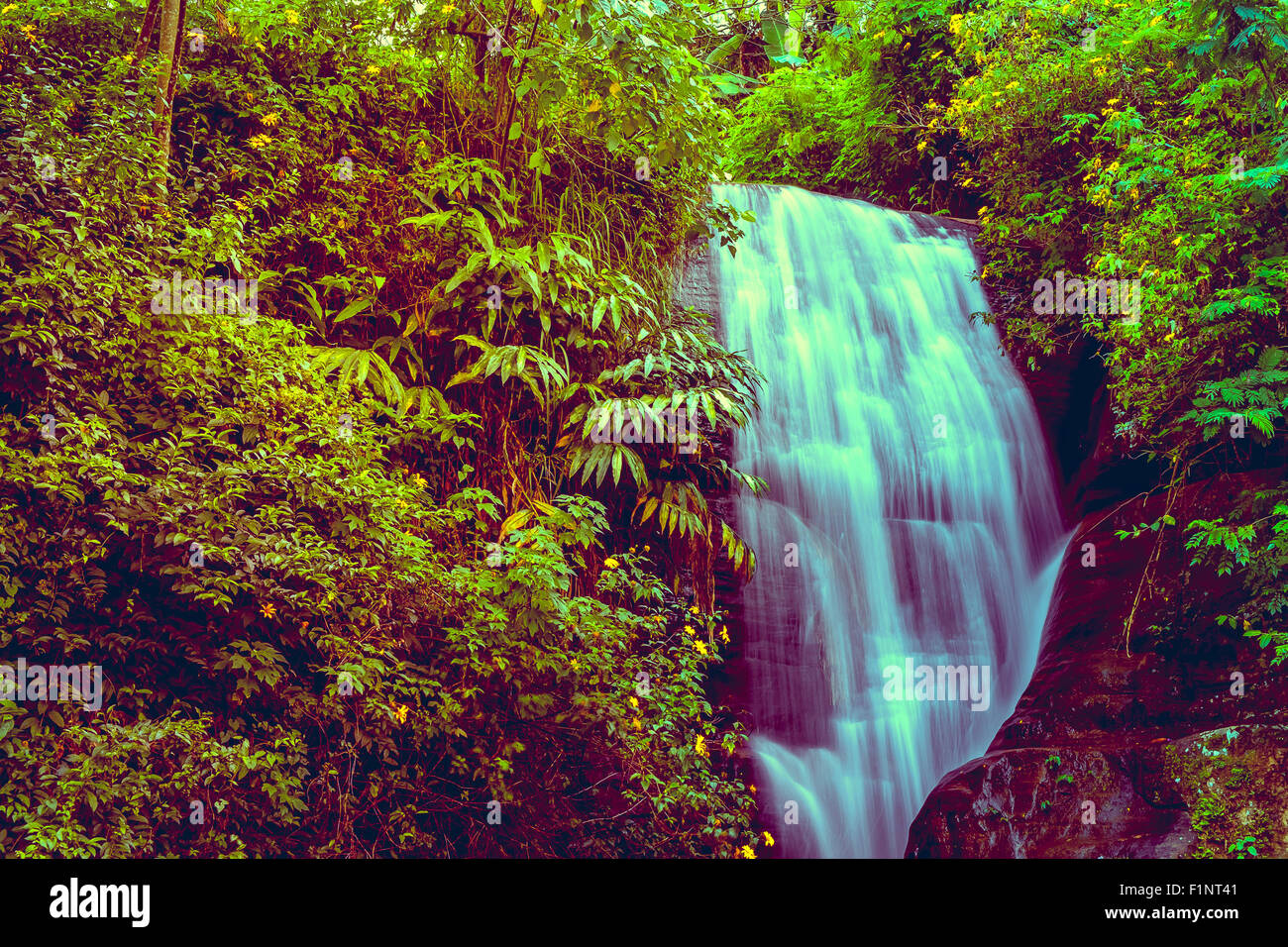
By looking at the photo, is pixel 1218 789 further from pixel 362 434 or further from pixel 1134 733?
pixel 362 434

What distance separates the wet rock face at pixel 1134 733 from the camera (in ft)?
18.6

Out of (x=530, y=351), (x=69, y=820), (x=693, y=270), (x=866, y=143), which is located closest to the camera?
(x=69, y=820)

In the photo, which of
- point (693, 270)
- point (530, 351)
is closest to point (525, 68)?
point (530, 351)

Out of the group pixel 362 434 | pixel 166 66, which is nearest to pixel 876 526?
pixel 362 434

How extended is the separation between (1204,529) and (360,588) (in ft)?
20.0

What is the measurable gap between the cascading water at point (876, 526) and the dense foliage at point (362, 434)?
65cm

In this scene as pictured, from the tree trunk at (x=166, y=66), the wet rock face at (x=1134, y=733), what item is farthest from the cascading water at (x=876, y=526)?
the tree trunk at (x=166, y=66)

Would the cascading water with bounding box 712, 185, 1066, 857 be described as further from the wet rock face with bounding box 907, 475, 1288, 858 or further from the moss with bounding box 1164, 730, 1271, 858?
the moss with bounding box 1164, 730, 1271, 858

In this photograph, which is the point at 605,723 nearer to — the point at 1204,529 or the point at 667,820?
the point at 667,820

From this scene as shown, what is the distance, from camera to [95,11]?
665cm

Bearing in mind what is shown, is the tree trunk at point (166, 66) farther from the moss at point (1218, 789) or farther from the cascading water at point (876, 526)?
the moss at point (1218, 789)

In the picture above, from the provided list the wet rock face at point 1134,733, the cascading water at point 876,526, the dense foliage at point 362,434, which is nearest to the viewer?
the dense foliage at point 362,434

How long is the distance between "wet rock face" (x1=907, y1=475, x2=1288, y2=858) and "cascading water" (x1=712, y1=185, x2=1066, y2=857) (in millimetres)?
612

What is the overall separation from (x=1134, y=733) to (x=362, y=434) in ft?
18.9
